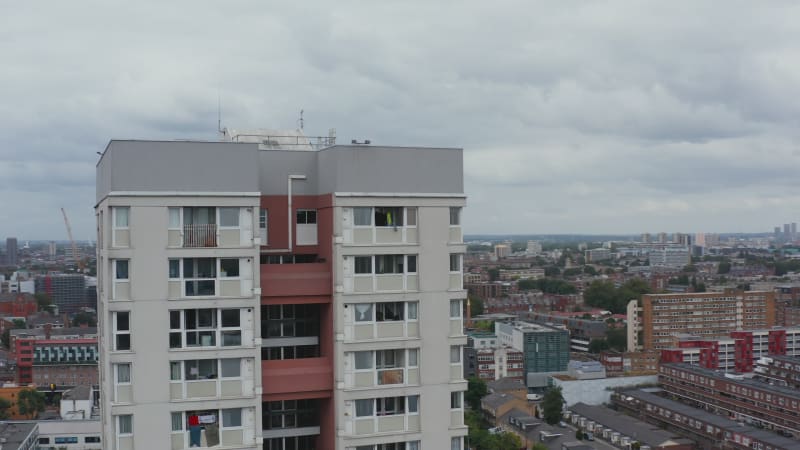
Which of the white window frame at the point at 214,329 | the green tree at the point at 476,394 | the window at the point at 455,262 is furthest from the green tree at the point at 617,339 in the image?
the white window frame at the point at 214,329

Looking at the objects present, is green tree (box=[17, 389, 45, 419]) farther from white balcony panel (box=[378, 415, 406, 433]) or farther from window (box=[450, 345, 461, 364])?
window (box=[450, 345, 461, 364])

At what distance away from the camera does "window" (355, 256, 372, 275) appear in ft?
30.8

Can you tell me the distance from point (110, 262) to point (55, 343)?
69222mm

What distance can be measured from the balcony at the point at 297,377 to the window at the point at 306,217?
166 centimetres

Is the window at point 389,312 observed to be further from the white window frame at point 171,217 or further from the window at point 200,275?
the white window frame at point 171,217

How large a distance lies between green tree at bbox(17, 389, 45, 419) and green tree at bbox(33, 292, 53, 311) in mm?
56524

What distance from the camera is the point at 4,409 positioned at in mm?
60406

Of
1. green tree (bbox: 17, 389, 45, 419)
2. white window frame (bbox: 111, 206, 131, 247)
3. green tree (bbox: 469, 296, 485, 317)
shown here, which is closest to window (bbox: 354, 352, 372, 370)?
white window frame (bbox: 111, 206, 131, 247)

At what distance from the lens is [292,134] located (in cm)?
1132

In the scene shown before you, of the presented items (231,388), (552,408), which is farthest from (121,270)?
(552,408)

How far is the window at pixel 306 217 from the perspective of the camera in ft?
32.4

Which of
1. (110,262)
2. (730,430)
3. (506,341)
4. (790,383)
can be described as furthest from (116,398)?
(506,341)

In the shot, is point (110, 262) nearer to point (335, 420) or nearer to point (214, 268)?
point (214, 268)

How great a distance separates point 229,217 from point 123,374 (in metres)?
2.02
